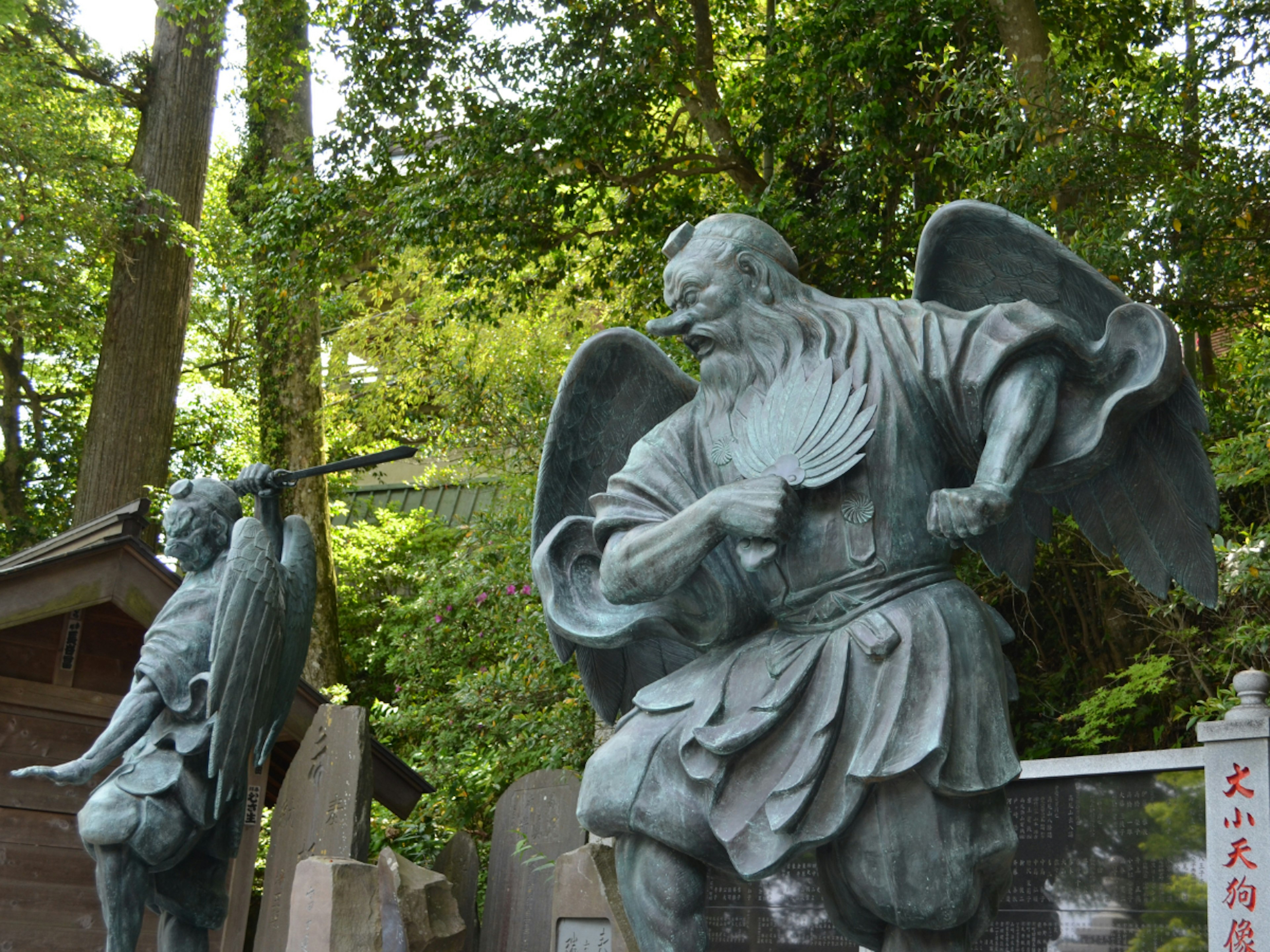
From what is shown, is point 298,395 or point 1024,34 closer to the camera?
point 1024,34

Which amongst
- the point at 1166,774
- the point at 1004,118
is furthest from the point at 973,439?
the point at 1004,118

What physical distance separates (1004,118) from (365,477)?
1273 centimetres

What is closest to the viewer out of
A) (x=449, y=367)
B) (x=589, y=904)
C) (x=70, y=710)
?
(x=589, y=904)

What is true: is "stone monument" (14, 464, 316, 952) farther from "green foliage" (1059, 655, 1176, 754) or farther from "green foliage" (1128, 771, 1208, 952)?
"green foliage" (1059, 655, 1176, 754)

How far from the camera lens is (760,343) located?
7.64ft

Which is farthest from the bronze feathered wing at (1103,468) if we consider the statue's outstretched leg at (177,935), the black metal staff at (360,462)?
the statue's outstretched leg at (177,935)

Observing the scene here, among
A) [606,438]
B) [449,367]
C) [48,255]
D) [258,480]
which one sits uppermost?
[48,255]

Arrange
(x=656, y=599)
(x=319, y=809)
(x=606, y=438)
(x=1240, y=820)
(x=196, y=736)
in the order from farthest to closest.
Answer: (x=319, y=809), (x=1240, y=820), (x=196, y=736), (x=606, y=438), (x=656, y=599)

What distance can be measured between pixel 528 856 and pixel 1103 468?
4.58m

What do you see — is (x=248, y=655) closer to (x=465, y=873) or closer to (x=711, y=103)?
(x=465, y=873)

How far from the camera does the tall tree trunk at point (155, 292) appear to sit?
10.8 metres

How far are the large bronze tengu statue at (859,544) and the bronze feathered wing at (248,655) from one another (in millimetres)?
1921

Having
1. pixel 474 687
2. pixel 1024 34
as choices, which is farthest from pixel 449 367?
pixel 1024 34

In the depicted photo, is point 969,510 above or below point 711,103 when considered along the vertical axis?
below
